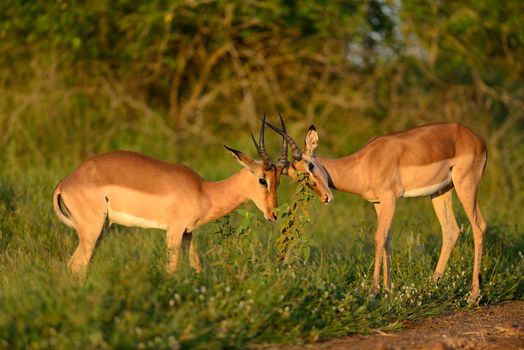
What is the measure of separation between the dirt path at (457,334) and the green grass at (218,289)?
4.2 inches

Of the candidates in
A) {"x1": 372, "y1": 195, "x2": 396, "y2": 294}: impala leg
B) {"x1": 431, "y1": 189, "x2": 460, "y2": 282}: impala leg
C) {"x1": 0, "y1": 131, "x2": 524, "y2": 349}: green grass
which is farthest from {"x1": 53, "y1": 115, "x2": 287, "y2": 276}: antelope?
{"x1": 431, "y1": 189, "x2": 460, "y2": 282}: impala leg

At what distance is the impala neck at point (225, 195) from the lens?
658 centimetres

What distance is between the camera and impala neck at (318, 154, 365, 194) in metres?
6.95

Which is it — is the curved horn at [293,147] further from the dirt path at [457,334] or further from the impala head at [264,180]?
the dirt path at [457,334]

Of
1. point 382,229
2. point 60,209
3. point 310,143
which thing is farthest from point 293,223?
point 60,209

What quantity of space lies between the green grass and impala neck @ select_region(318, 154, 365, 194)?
23.3 inches

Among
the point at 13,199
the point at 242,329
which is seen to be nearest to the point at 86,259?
the point at 242,329

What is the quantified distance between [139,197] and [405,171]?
2.26 m

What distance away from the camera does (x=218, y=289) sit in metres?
5.26

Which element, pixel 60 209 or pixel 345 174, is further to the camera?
pixel 345 174

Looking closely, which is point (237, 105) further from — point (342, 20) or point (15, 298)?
point (15, 298)

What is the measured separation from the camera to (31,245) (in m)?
6.99

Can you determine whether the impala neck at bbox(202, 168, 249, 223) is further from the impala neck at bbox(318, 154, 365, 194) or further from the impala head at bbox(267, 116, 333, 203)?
the impala neck at bbox(318, 154, 365, 194)

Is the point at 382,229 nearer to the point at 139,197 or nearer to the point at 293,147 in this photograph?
the point at 293,147
